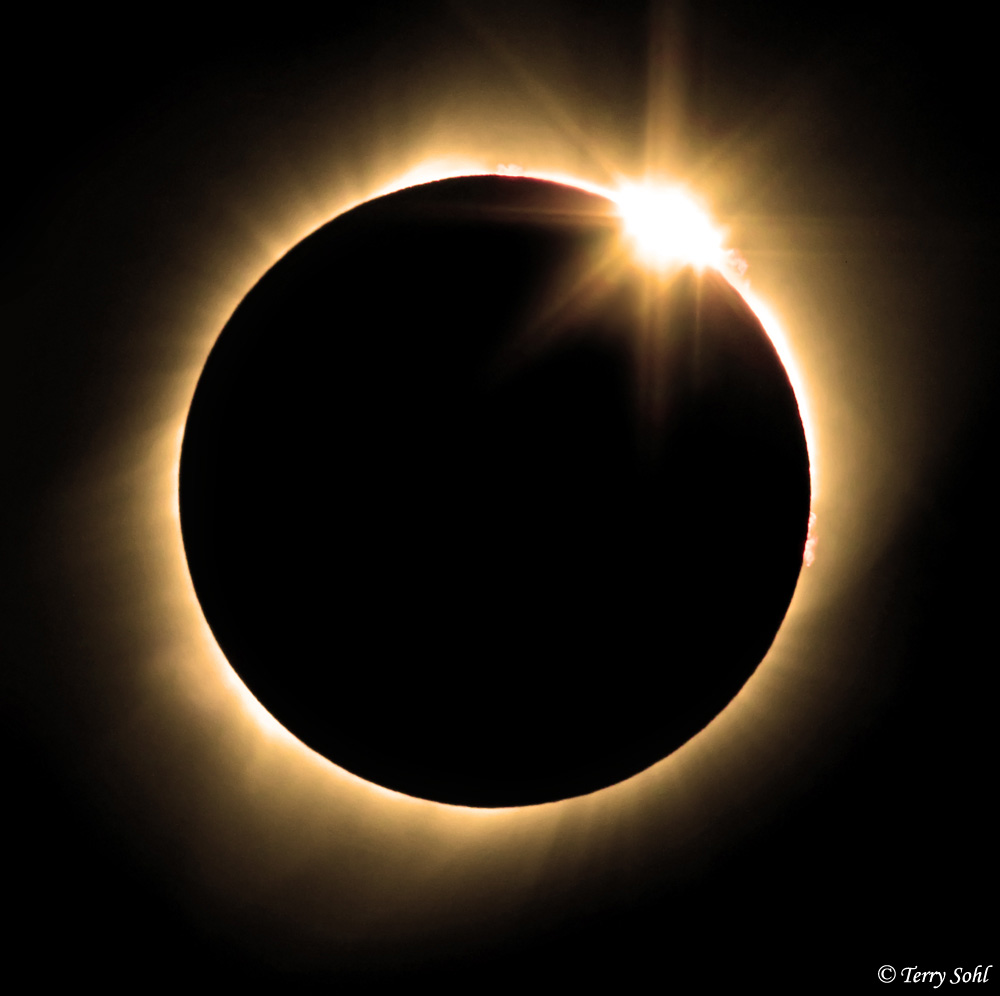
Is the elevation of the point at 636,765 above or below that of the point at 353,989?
above

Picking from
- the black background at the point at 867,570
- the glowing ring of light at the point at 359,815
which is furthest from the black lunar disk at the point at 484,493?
the black background at the point at 867,570

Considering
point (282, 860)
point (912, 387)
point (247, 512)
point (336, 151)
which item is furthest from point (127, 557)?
point (912, 387)

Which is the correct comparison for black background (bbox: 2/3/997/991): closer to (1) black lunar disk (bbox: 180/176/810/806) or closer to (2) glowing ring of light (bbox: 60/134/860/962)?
(2) glowing ring of light (bbox: 60/134/860/962)

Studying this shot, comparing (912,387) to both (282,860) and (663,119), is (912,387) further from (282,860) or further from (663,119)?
(282,860)

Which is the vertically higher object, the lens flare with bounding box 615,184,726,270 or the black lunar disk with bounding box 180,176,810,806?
the lens flare with bounding box 615,184,726,270

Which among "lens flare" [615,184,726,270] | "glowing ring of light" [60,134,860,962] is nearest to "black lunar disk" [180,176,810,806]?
"lens flare" [615,184,726,270]

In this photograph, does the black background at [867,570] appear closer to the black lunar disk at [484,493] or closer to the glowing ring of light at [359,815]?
the glowing ring of light at [359,815]
